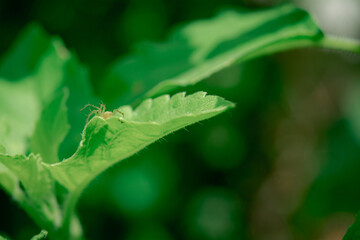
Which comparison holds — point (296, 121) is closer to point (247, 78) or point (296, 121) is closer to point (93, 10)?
point (247, 78)

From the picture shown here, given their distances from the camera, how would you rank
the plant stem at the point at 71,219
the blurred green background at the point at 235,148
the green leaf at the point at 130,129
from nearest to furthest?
the green leaf at the point at 130,129, the plant stem at the point at 71,219, the blurred green background at the point at 235,148

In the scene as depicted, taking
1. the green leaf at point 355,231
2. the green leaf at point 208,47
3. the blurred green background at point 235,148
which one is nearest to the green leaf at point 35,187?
the green leaf at point 208,47

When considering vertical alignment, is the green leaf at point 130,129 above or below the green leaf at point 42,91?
below

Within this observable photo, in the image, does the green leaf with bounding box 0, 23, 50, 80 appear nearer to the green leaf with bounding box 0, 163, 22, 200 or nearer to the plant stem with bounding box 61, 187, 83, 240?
the green leaf with bounding box 0, 163, 22, 200

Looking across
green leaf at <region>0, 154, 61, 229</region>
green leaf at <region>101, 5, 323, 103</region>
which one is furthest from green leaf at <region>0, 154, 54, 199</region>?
green leaf at <region>101, 5, 323, 103</region>

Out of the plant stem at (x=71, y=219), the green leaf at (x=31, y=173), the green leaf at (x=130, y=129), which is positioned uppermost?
the green leaf at (x=31, y=173)

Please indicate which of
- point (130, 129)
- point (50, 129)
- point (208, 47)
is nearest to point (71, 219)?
point (50, 129)

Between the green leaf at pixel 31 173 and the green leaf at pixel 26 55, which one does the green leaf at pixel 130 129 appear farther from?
the green leaf at pixel 26 55

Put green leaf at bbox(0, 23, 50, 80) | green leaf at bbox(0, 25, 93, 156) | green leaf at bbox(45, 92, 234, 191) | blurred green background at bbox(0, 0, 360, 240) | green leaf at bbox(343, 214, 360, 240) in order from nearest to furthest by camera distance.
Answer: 1. green leaf at bbox(45, 92, 234, 191)
2. green leaf at bbox(343, 214, 360, 240)
3. green leaf at bbox(0, 25, 93, 156)
4. green leaf at bbox(0, 23, 50, 80)
5. blurred green background at bbox(0, 0, 360, 240)
